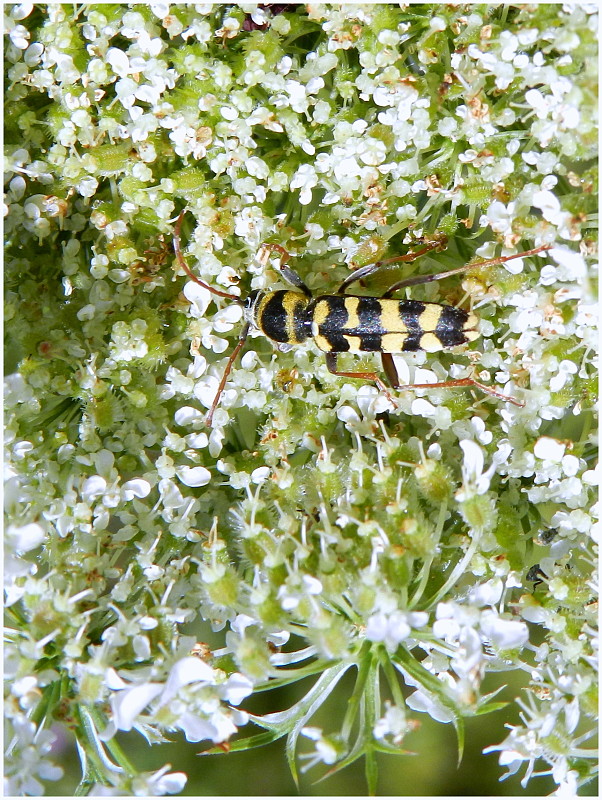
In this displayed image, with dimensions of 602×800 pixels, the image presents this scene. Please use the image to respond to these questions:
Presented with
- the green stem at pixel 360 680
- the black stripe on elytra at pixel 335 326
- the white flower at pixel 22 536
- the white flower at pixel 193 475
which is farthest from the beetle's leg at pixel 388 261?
the white flower at pixel 22 536

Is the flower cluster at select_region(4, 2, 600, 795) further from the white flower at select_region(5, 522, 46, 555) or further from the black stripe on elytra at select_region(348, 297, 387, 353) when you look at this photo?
the black stripe on elytra at select_region(348, 297, 387, 353)

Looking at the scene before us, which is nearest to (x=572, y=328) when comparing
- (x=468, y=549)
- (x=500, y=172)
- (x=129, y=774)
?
(x=500, y=172)

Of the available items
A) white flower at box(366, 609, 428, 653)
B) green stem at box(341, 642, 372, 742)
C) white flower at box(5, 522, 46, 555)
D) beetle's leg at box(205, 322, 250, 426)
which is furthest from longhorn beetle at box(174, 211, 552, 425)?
green stem at box(341, 642, 372, 742)

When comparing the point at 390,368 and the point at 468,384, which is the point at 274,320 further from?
the point at 468,384

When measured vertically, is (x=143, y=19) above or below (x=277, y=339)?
above

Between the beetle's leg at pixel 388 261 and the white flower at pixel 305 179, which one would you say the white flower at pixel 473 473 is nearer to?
the beetle's leg at pixel 388 261

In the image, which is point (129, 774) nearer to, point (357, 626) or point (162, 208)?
point (357, 626)
